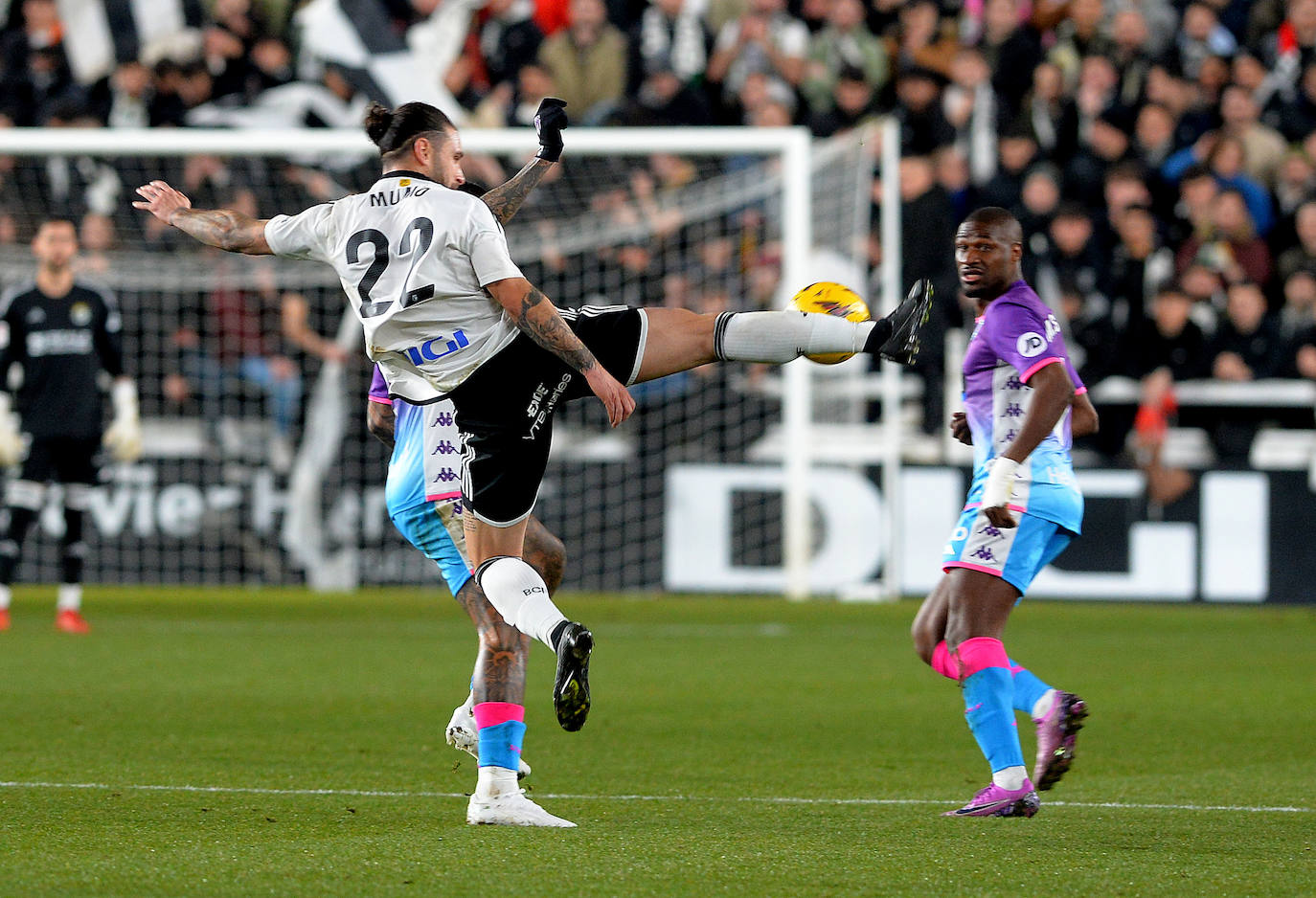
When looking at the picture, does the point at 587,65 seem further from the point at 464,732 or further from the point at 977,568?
the point at 977,568

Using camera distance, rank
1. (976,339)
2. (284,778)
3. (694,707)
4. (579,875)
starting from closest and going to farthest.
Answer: (579,875), (976,339), (284,778), (694,707)

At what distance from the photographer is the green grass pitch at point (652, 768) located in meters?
4.45

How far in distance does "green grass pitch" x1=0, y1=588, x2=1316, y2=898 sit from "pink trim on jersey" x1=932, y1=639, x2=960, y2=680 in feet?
1.36

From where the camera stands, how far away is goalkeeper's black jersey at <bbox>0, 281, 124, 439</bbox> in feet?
38.1

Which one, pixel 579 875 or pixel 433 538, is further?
pixel 433 538

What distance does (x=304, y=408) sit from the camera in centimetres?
1533

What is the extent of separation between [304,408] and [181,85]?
3.35m

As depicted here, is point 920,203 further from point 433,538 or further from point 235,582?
point 433,538

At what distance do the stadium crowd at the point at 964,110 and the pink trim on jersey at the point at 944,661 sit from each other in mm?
8730

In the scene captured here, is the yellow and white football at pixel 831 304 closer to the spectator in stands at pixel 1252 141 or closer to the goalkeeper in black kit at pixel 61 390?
the goalkeeper in black kit at pixel 61 390

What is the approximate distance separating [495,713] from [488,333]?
110 centimetres

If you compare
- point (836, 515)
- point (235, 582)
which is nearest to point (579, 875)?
point (836, 515)

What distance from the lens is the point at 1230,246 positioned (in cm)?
1474

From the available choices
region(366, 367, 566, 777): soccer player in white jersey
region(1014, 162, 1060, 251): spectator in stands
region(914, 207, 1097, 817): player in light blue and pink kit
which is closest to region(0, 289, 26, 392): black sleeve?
region(366, 367, 566, 777): soccer player in white jersey
